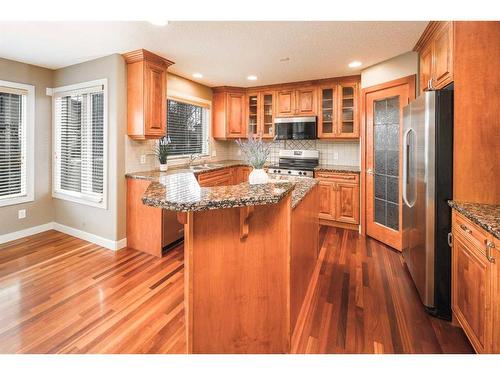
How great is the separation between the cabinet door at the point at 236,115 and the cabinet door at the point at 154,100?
6.20ft

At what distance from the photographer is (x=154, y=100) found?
3.53 metres

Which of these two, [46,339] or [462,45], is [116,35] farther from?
[462,45]

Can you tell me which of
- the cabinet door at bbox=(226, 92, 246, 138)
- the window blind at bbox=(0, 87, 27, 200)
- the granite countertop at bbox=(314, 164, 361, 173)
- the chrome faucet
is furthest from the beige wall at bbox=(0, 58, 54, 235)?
the granite countertop at bbox=(314, 164, 361, 173)

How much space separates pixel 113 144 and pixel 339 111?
3.36m

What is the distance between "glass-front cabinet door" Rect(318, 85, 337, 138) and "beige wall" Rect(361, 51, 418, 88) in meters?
0.62

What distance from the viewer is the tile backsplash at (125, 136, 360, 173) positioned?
12.2 feet

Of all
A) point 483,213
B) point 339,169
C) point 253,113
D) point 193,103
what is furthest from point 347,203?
point 193,103

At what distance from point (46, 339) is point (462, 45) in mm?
3550

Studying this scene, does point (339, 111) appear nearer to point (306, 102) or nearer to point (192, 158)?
point (306, 102)

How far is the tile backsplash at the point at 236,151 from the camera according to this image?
371cm

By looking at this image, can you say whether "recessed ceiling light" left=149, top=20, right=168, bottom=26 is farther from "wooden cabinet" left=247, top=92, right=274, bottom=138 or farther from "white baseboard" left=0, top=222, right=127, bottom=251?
"wooden cabinet" left=247, top=92, right=274, bottom=138

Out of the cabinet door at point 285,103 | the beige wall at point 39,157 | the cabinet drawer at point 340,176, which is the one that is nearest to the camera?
the beige wall at point 39,157

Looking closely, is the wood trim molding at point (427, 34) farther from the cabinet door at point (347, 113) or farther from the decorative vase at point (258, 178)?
the decorative vase at point (258, 178)

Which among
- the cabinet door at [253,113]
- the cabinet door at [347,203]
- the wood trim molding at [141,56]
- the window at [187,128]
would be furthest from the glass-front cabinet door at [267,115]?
the wood trim molding at [141,56]
